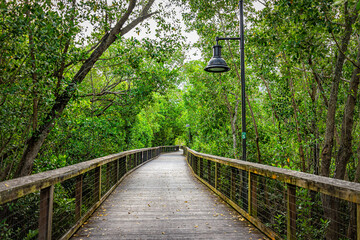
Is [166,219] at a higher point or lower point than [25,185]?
lower

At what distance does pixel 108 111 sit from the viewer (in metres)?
14.0

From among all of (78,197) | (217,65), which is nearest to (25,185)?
(78,197)

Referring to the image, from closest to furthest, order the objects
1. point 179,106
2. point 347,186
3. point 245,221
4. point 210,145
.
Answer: point 347,186
point 245,221
point 210,145
point 179,106

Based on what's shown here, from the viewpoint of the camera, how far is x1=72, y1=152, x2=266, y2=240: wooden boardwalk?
379 centimetres

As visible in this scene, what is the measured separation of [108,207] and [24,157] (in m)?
2.57

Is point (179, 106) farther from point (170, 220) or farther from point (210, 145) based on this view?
point (170, 220)

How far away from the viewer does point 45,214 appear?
2.86 metres

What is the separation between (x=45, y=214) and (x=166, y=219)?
219 centimetres

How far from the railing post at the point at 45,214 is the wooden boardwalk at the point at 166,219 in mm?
850

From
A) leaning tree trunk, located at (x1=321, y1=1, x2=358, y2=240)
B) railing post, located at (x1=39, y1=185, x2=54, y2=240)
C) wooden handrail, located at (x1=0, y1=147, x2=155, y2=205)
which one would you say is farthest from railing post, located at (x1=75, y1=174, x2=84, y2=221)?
leaning tree trunk, located at (x1=321, y1=1, x2=358, y2=240)

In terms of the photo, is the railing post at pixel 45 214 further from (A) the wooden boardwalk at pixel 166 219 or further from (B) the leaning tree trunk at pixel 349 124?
(B) the leaning tree trunk at pixel 349 124

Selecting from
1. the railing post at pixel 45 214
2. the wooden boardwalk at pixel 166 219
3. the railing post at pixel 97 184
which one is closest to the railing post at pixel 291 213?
the wooden boardwalk at pixel 166 219

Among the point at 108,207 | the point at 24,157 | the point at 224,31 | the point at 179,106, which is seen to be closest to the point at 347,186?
the point at 108,207

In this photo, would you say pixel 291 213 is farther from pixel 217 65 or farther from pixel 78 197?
pixel 217 65
